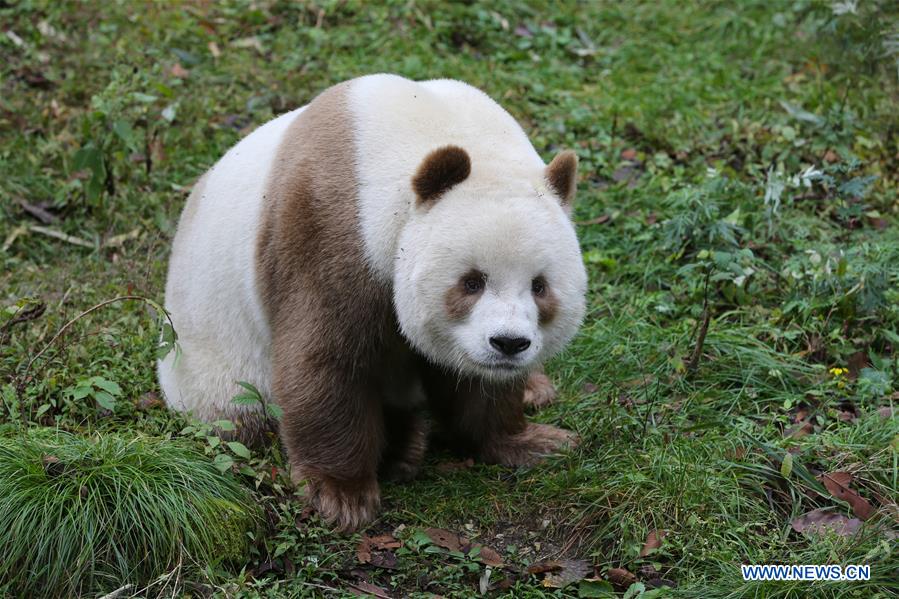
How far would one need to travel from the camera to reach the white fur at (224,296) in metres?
5.23

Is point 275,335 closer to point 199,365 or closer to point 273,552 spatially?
point 199,365

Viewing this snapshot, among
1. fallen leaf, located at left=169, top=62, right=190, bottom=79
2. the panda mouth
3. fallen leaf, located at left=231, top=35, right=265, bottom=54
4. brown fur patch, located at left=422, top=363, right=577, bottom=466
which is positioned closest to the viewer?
the panda mouth

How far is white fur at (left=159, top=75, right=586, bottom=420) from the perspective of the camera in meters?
4.41

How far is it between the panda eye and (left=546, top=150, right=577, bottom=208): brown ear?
1.94ft

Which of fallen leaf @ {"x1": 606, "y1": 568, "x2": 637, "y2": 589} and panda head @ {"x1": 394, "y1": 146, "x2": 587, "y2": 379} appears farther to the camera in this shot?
fallen leaf @ {"x1": 606, "y1": 568, "x2": 637, "y2": 589}

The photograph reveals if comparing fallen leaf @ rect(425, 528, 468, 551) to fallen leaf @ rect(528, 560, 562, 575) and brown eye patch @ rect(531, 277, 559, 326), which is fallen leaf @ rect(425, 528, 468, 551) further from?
brown eye patch @ rect(531, 277, 559, 326)

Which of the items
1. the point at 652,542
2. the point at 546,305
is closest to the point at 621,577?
the point at 652,542

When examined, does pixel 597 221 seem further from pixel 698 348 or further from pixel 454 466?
pixel 454 466

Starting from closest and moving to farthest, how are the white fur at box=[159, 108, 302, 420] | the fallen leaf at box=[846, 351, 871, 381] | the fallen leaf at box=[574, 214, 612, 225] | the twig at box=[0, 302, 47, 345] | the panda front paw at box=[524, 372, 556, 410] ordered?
the white fur at box=[159, 108, 302, 420] → the twig at box=[0, 302, 47, 345] → the fallen leaf at box=[846, 351, 871, 381] → the panda front paw at box=[524, 372, 556, 410] → the fallen leaf at box=[574, 214, 612, 225]

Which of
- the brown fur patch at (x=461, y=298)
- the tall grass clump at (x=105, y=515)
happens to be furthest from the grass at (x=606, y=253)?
the brown fur patch at (x=461, y=298)

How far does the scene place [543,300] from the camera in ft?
14.9

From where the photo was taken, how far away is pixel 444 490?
5.34 metres

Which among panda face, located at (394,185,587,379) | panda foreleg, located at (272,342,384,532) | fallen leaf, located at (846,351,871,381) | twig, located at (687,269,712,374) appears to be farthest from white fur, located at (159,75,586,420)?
fallen leaf, located at (846,351,871,381)

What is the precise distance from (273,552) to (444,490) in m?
1.04
